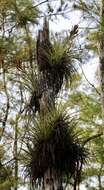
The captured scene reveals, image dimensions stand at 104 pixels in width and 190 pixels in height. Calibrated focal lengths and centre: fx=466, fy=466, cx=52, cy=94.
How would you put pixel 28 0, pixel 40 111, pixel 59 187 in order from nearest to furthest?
pixel 59 187 < pixel 40 111 < pixel 28 0

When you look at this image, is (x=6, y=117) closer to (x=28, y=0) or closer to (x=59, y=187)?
(x=28, y=0)

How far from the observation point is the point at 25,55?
880 centimetres

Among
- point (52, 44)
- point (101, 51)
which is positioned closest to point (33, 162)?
point (52, 44)

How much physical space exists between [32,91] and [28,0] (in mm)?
3666

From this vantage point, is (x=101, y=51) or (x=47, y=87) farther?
(x=101, y=51)

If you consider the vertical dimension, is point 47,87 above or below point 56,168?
above

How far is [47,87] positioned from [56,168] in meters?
0.98

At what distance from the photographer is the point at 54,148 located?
4660mm

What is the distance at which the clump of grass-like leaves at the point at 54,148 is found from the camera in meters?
4.66

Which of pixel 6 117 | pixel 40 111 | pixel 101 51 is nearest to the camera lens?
pixel 40 111

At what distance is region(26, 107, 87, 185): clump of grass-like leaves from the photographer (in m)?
4.66

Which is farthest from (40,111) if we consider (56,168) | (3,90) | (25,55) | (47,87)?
(3,90)

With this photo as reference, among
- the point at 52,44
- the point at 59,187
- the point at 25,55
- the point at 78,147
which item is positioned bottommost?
the point at 59,187

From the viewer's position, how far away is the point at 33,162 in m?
4.72
